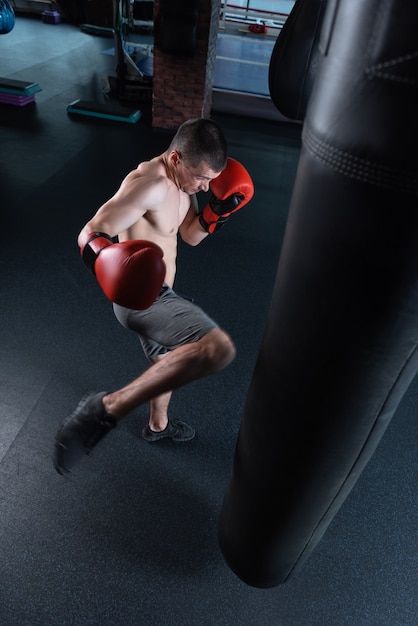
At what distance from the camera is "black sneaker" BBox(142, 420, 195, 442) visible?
2.37 m

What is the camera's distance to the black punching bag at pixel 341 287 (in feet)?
2.67

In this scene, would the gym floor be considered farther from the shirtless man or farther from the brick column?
the brick column

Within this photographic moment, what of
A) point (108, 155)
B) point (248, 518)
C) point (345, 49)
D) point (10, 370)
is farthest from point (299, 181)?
point (108, 155)

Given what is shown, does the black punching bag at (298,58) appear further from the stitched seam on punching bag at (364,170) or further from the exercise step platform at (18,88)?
the exercise step platform at (18,88)

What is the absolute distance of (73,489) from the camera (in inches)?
84.0

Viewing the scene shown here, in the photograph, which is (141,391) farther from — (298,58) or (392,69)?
(298,58)

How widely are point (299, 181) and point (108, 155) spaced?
4.65 m

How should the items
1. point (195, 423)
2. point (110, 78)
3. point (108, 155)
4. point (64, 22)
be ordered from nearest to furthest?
point (195, 423)
point (108, 155)
point (110, 78)
point (64, 22)

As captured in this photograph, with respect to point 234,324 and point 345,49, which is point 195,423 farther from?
point 345,49

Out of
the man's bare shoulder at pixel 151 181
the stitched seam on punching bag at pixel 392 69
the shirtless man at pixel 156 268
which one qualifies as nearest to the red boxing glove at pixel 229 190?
the shirtless man at pixel 156 268

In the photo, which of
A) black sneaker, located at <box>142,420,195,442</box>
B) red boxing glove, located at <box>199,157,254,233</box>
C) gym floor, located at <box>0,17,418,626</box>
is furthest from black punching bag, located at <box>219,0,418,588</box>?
red boxing glove, located at <box>199,157,254,233</box>

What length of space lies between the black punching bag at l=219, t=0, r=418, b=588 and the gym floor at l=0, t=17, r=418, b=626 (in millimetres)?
575

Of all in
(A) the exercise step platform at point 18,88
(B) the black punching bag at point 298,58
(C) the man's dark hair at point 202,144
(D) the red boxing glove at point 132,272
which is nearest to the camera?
(D) the red boxing glove at point 132,272

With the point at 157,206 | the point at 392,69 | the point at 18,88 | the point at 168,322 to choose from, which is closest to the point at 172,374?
the point at 168,322
